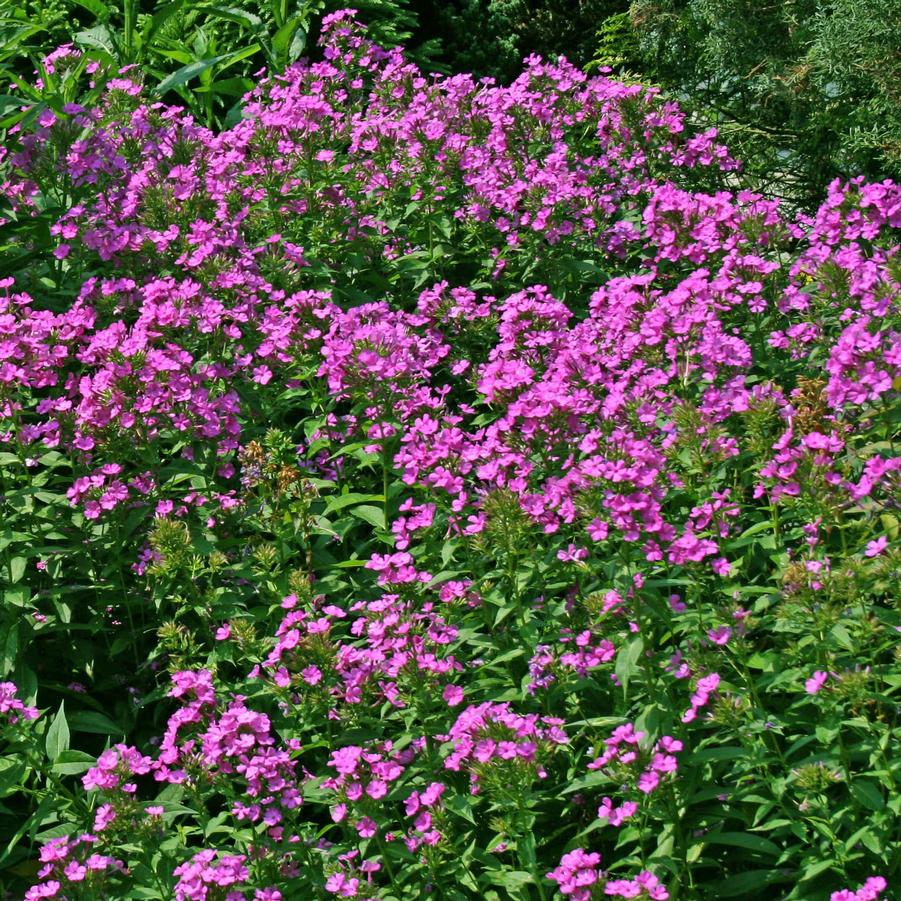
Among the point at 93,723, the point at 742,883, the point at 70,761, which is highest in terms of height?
the point at 742,883

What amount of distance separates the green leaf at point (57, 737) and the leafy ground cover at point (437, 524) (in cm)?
1

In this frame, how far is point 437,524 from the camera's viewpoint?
3.78 metres

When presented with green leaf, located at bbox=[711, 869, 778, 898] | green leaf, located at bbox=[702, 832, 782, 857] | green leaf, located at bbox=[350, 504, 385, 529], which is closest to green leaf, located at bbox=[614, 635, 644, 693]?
green leaf, located at bbox=[702, 832, 782, 857]

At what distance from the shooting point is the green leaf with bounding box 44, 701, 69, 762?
3611 mm

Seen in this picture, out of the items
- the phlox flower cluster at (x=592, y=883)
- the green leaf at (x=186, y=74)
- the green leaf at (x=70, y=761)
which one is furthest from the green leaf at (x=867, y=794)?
the green leaf at (x=186, y=74)

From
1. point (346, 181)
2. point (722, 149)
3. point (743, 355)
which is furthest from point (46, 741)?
point (722, 149)

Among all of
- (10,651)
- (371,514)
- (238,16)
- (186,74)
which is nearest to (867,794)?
(371,514)

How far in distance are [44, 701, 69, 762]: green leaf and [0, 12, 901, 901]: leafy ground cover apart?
0.01 metres

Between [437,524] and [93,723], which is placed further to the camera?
[93,723]

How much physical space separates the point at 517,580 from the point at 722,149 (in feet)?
9.68

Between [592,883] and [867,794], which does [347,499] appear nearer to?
[592,883]

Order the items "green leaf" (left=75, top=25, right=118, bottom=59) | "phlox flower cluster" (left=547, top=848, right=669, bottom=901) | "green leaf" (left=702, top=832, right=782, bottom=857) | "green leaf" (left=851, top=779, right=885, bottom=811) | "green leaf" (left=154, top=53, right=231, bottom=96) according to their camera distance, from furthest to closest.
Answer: "green leaf" (left=75, top=25, right=118, bottom=59) < "green leaf" (left=154, top=53, right=231, bottom=96) < "green leaf" (left=702, top=832, right=782, bottom=857) < "green leaf" (left=851, top=779, right=885, bottom=811) < "phlox flower cluster" (left=547, top=848, right=669, bottom=901)

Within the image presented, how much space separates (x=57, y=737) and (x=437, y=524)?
125 centimetres

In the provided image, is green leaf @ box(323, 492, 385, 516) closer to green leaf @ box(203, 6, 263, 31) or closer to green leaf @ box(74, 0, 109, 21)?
green leaf @ box(203, 6, 263, 31)
